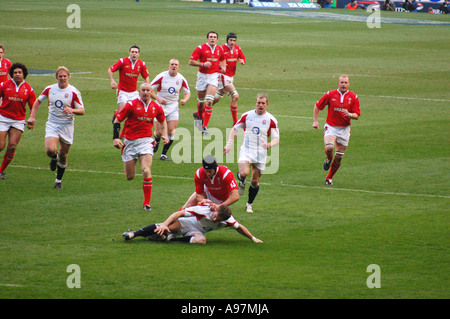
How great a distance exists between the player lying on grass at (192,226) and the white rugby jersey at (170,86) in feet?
26.4

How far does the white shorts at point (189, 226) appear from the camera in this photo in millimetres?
12586

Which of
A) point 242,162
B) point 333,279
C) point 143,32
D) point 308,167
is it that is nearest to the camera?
point 333,279

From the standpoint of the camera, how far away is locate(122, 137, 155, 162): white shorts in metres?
15.2

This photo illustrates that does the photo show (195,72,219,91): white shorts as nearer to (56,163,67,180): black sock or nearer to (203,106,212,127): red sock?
(203,106,212,127): red sock

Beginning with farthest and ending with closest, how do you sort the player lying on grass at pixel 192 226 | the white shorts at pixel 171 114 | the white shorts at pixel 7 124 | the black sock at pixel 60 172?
the white shorts at pixel 171 114, the white shorts at pixel 7 124, the black sock at pixel 60 172, the player lying on grass at pixel 192 226

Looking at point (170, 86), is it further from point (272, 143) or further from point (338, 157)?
point (272, 143)

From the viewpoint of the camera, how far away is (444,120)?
2495 centimetres

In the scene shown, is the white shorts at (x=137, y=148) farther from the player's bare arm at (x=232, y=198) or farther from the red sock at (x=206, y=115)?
the red sock at (x=206, y=115)

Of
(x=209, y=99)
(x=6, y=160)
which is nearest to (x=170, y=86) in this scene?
(x=209, y=99)

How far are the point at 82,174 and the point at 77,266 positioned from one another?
22.6 ft

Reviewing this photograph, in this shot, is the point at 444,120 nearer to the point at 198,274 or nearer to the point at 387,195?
the point at 387,195

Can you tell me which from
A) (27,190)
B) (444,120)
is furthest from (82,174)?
(444,120)

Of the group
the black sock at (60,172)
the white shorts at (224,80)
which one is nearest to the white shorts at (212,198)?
the black sock at (60,172)

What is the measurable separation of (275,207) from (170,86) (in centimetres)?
638
